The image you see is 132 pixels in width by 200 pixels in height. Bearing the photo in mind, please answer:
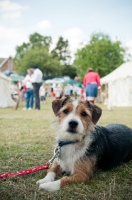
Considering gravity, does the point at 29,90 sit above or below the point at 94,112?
above

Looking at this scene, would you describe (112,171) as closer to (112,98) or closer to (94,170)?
(94,170)

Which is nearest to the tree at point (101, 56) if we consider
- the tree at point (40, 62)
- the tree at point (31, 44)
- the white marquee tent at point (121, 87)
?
the white marquee tent at point (121, 87)

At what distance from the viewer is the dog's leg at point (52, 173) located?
3.21 meters

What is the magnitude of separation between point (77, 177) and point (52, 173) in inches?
15.7

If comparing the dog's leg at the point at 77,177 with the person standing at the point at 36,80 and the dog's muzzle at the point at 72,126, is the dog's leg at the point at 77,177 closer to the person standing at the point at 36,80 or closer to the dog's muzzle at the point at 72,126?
the dog's muzzle at the point at 72,126

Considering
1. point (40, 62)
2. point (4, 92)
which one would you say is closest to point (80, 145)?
point (4, 92)

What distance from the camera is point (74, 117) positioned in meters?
3.45

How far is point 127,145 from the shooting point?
423 cm

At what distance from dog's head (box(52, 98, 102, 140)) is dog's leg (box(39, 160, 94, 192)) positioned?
405mm

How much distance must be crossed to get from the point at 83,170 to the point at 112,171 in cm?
73

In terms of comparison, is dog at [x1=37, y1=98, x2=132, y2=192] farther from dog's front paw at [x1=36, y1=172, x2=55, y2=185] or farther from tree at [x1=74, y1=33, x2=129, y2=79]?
tree at [x1=74, y1=33, x2=129, y2=79]

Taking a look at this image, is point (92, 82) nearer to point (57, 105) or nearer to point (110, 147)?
point (110, 147)

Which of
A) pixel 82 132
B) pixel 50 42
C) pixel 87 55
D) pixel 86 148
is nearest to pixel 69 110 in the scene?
pixel 82 132

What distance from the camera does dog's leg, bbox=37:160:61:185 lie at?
127 inches
